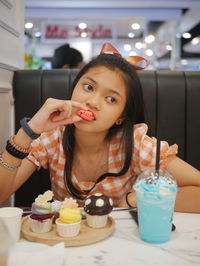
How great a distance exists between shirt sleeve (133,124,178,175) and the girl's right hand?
1.20 feet

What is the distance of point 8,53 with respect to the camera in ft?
6.49

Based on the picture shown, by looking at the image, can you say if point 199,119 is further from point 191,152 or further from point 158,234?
point 158,234

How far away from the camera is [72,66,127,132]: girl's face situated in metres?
1.41

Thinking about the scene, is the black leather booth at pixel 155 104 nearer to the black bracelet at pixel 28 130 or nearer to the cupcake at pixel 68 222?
the black bracelet at pixel 28 130

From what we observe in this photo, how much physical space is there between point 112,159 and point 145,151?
173 millimetres

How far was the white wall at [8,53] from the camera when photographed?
6.07 feet

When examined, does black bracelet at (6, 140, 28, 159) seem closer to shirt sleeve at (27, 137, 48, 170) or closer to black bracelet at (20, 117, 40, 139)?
black bracelet at (20, 117, 40, 139)

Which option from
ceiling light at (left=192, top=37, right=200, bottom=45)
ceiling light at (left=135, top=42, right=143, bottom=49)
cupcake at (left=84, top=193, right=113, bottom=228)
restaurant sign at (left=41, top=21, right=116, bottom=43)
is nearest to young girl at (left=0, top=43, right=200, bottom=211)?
cupcake at (left=84, top=193, right=113, bottom=228)

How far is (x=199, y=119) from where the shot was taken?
2121mm

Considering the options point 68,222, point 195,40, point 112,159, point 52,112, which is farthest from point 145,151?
point 195,40

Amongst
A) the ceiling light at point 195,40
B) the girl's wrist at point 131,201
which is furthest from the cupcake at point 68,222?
the ceiling light at point 195,40

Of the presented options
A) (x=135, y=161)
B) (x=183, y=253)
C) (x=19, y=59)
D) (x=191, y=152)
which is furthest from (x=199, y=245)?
(x=19, y=59)

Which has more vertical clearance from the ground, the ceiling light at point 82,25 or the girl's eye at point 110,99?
the ceiling light at point 82,25

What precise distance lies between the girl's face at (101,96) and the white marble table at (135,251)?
0.51 meters
